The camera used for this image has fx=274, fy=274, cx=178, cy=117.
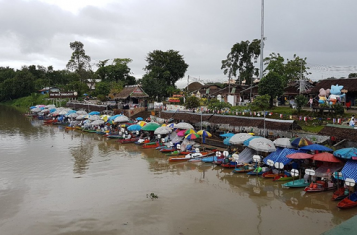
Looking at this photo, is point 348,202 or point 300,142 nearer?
point 348,202

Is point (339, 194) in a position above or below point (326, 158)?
below

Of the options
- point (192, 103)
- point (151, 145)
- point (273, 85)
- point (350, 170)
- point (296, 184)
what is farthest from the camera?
point (192, 103)

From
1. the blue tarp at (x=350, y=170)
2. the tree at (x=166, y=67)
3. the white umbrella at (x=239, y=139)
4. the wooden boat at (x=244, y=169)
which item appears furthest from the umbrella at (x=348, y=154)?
the tree at (x=166, y=67)

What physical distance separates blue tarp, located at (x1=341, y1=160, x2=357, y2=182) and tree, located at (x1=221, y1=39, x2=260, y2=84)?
2892cm

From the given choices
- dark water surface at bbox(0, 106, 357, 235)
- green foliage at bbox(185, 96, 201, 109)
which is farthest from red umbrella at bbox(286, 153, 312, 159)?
green foliage at bbox(185, 96, 201, 109)

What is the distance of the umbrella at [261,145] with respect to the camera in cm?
1510

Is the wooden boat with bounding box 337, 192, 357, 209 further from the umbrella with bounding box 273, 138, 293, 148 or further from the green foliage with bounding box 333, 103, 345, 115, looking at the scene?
the green foliage with bounding box 333, 103, 345, 115

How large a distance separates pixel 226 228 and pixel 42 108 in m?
45.8

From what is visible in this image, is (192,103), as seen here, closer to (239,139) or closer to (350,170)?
(239,139)

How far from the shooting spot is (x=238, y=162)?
16281 mm

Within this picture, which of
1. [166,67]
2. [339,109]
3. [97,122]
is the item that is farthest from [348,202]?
[166,67]

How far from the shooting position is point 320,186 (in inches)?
489

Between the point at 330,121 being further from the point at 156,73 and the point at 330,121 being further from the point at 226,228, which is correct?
the point at 156,73

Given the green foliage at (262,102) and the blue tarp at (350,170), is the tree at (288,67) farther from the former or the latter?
the blue tarp at (350,170)
